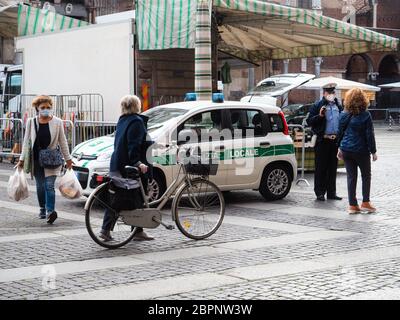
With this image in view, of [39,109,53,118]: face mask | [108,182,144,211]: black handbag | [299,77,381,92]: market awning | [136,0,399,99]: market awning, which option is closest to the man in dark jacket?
[136,0,399,99]: market awning

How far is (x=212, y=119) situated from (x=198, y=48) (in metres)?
4.03

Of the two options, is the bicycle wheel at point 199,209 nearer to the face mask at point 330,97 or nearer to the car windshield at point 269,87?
the face mask at point 330,97

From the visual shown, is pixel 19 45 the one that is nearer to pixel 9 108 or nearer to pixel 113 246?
pixel 9 108

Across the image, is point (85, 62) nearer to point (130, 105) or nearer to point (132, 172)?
point (130, 105)

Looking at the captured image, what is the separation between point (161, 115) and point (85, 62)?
6744 mm

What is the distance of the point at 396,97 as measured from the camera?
5375cm

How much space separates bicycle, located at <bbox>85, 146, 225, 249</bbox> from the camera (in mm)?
8422

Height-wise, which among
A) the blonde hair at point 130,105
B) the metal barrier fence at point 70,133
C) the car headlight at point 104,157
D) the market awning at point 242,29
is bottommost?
the car headlight at point 104,157

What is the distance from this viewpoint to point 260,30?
20.4 metres

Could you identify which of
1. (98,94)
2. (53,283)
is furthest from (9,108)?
(53,283)

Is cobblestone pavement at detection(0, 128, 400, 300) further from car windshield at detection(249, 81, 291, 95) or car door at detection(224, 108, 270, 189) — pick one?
car windshield at detection(249, 81, 291, 95)

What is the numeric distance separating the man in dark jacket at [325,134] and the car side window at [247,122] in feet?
2.79

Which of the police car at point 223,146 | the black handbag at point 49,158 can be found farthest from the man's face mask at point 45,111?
the police car at point 223,146

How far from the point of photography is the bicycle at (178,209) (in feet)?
27.6
